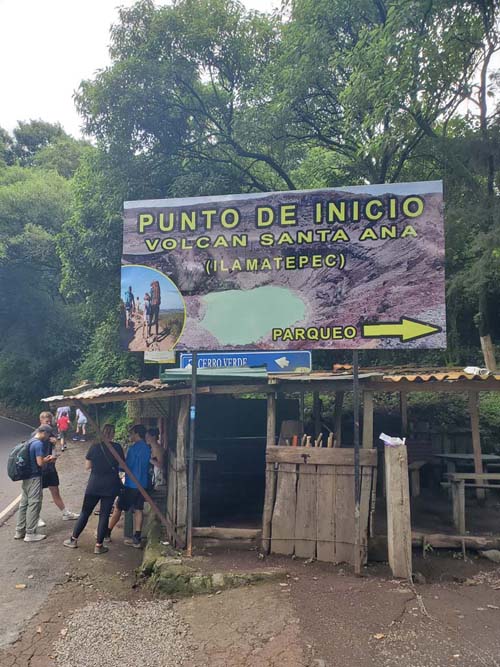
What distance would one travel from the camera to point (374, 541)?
6258mm

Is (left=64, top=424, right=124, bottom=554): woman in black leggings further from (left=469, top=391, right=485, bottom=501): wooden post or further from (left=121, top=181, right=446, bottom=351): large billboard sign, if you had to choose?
(left=469, top=391, right=485, bottom=501): wooden post

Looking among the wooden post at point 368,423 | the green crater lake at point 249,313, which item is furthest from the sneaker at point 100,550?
the wooden post at point 368,423

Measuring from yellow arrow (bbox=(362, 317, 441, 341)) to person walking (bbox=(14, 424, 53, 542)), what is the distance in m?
4.79

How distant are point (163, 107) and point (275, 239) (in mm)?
7930

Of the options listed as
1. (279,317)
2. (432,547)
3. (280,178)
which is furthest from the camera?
(280,178)

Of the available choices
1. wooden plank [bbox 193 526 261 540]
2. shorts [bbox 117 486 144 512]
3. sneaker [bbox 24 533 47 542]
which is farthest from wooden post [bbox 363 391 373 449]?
sneaker [bbox 24 533 47 542]

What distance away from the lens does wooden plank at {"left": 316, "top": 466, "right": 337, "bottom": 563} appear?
612 cm

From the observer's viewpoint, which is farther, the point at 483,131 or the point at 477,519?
the point at 483,131

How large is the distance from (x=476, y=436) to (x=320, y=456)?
10.8 ft

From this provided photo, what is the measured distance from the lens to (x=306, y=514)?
625cm

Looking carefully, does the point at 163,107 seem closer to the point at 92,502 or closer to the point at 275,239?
the point at 275,239

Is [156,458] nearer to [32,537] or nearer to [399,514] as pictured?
[32,537]

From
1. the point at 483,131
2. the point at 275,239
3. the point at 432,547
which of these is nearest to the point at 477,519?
the point at 432,547

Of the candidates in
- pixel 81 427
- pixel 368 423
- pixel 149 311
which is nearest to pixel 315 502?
pixel 368 423
